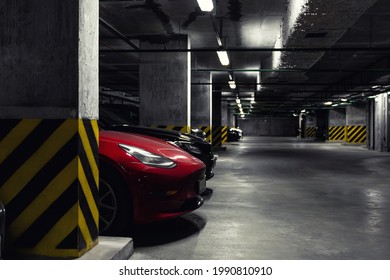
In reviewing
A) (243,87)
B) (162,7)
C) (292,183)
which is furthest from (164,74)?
(243,87)

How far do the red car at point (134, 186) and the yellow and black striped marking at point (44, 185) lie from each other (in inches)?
27.9

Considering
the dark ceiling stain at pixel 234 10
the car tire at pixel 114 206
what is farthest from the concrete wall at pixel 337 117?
the car tire at pixel 114 206

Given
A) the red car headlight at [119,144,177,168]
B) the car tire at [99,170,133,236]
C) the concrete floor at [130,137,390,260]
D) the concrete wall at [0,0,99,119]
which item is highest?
the concrete wall at [0,0,99,119]

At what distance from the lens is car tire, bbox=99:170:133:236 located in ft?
12.3

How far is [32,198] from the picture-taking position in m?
3.01

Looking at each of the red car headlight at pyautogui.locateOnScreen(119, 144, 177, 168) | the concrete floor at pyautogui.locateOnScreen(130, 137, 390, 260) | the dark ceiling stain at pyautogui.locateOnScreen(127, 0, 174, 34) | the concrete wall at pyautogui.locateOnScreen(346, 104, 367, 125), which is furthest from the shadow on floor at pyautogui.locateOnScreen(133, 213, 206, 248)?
the concrete wall at pyautogui.locateOnScreen(346, 104, 367, 125)

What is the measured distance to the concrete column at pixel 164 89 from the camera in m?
11.8

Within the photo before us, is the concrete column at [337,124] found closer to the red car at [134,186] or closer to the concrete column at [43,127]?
the red car at [134,186]

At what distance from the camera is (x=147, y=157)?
12.7ft

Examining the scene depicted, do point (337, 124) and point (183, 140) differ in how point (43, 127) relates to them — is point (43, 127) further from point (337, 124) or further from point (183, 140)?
point (337, 124)

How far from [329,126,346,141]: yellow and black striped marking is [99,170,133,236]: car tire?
116ft

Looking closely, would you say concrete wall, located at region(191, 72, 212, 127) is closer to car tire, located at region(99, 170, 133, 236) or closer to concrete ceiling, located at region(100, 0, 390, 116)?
concrete ceiling, located at region(100, 0, 390, 116)

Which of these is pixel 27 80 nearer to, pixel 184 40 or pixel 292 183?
pixel 292 183
